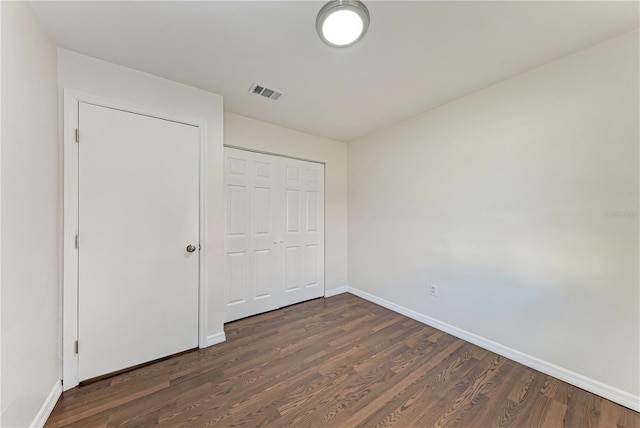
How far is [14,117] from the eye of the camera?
1.15 meters

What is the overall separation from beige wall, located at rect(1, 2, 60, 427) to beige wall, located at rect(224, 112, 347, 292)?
5.58 feet

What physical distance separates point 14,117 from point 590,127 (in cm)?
341

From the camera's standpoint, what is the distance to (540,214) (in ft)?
5.98

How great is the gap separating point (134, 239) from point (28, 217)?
24.1 inches

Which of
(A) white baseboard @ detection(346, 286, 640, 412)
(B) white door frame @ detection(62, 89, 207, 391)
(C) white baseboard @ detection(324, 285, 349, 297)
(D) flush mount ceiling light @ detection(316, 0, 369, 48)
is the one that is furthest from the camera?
(C) white baseboard @ detection(324, 285, 349, 297)

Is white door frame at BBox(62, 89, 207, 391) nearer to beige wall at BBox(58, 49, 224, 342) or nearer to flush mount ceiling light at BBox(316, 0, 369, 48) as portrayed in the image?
beige wall at BBox(58, 49, 224, 342)

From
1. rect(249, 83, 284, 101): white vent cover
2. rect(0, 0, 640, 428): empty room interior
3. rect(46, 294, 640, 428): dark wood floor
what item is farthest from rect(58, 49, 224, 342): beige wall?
rect(46, 294, 640, 428): dark wood floor

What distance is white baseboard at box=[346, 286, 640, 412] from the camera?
58.6 inches

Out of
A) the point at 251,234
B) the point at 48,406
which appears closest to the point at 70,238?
the point at 48,406

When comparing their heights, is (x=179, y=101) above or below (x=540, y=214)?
above

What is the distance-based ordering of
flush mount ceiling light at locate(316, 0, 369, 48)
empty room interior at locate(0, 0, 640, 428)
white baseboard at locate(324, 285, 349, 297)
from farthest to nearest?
1. white baseboard at locate(324, 285, 349, 297)
2. empty room interior at locate(0, 0, 640, 428)
3. flush mount ceiling light at locate(316, 0, 369, 48)

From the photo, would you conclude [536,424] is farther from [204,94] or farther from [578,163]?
[204,94]

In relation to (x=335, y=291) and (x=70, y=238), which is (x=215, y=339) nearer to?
(x=70, y=238)

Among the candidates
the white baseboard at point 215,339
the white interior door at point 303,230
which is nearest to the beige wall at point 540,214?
the white interior door at point 303,230
